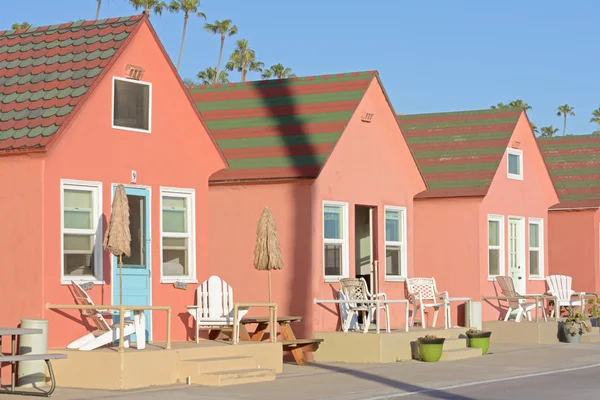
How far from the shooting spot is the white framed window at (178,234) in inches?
778

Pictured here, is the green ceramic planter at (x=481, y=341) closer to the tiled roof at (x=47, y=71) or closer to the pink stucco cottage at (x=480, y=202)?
the pink stucco cottage at (x=480, y=202)

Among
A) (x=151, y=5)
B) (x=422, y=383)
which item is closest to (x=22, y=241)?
(x=422, y=383)

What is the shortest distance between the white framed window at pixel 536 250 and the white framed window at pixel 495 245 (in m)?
1.92

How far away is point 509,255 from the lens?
29.4 meters

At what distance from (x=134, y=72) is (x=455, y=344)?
8.63 meters

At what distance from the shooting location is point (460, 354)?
22.9m

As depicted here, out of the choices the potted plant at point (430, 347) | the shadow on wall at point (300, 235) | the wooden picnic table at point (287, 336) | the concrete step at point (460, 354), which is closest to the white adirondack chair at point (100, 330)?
the wooden picnic table at point (287, 336)

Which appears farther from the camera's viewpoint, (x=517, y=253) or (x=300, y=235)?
(x=517, y=253)

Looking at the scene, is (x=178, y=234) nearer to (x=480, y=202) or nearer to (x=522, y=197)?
(x=480, y=202)

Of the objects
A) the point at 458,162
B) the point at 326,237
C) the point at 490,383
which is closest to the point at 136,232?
the point at 326,237

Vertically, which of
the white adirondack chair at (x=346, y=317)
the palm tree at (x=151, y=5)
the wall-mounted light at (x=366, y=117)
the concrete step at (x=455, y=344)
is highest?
the palm tree at (x=151, y=5)

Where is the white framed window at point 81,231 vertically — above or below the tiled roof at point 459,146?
below

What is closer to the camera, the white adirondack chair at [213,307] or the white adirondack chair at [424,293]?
the white adirondack chair at [213,307]

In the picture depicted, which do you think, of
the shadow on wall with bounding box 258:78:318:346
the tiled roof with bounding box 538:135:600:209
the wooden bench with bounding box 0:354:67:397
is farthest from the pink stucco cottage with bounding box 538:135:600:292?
the wooden bench with bounding box 0:354:67:397
